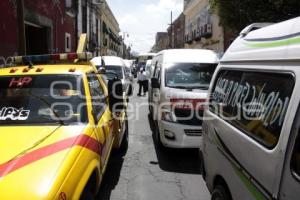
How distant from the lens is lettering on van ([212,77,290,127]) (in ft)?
8.85

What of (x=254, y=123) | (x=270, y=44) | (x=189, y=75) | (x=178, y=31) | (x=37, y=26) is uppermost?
(x=178, y=31)

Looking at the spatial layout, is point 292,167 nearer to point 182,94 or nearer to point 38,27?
point 182,94

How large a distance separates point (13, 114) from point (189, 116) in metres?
3.52

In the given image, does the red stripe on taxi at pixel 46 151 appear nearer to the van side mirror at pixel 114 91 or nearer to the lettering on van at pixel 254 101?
the van side mirror at pixel 114 91

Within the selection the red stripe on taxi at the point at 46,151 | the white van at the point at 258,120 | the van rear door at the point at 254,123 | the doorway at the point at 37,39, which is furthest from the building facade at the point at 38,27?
the van rear door at the point at 254,123

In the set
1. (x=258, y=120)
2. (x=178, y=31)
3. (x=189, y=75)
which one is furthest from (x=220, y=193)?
(x=178, y=31)

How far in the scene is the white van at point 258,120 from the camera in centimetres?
242

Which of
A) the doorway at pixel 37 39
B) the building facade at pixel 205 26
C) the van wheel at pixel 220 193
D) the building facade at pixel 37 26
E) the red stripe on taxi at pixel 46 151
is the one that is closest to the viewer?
the red stripe on taxi at pixel 46 151

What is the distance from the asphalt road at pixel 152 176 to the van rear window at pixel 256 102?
Answer: 6.21ft

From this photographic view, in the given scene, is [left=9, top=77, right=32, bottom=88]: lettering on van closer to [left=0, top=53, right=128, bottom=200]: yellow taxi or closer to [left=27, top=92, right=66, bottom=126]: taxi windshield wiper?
[left=0, top=53, right=128, bottom=200]: yellow taxi

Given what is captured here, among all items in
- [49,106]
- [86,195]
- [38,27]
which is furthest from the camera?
[38,27]

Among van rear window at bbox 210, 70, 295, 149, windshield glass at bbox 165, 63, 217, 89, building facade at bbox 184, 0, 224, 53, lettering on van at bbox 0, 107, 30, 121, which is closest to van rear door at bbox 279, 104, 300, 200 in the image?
van rear window at bbox 210, 70, 295, 149

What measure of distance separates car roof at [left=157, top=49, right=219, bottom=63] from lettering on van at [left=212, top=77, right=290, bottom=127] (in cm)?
410

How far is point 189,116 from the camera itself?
23.3ft
